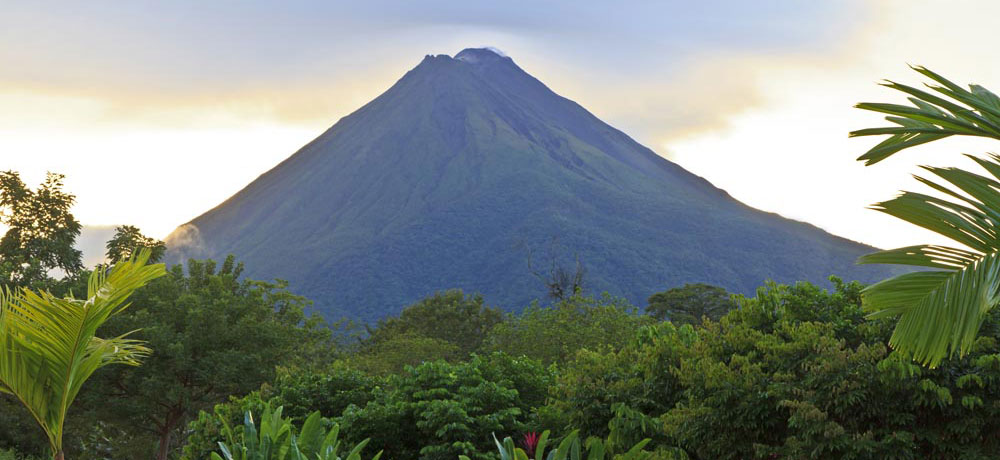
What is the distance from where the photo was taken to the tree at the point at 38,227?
102 feet

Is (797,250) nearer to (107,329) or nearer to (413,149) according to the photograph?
(413,149)

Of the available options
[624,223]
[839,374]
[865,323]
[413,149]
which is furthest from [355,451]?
[413,149]

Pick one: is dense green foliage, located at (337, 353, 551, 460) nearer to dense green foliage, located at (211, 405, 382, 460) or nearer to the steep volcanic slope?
dense green foliage, located at (211, 405, 382, 460)

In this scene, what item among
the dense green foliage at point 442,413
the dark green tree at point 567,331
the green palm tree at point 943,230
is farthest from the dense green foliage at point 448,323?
the green palm tree at point 943,230

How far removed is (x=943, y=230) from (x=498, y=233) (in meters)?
166

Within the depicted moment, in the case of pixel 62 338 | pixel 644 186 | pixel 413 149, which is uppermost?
pixel 413 149

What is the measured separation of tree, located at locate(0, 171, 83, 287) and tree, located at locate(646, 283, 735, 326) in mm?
50120

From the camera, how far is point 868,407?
33.7 feet

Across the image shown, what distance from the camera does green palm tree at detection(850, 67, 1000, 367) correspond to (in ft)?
15.9

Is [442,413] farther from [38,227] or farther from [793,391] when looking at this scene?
[38,227]

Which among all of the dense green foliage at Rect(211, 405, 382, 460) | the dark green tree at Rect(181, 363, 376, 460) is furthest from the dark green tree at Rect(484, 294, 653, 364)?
A: the dense green foliage at Rect(211, 405, 382, 460)

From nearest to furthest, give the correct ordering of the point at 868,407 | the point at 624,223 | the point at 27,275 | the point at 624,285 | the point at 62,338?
the point at 62,338, the point at 868,407, the point at 27,275, the point at 624,285, the point at 624,223

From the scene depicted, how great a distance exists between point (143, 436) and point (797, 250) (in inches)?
6111

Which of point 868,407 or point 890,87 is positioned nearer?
point 890,87
